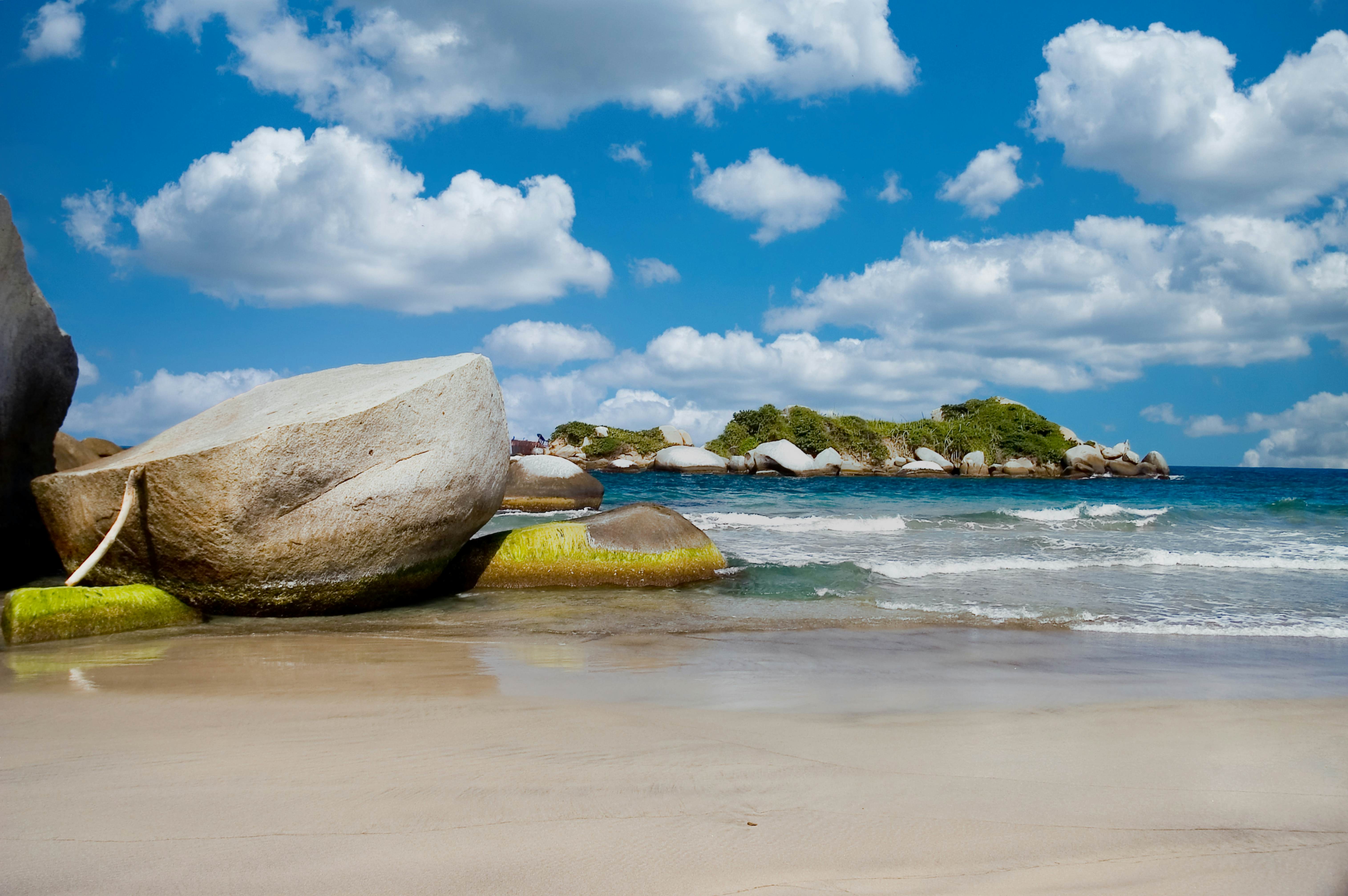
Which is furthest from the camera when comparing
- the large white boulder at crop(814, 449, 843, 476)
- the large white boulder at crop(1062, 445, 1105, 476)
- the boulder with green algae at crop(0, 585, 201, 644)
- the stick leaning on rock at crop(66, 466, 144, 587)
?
the large white boulder at crop(1062, 445, 1105, 476)

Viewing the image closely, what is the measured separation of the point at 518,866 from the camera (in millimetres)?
2166

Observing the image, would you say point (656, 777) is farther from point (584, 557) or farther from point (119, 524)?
point (584, 557)

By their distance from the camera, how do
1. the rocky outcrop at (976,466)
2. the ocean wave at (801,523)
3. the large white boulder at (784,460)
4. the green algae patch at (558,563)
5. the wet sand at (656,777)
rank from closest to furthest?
the wet sand at (656,777), the green algae patch at (558,563), the ocean wave at (801,523), the large white boulder at (784,460), the rocky outcrop at (976,466)

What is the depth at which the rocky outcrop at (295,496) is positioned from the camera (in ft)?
20.6

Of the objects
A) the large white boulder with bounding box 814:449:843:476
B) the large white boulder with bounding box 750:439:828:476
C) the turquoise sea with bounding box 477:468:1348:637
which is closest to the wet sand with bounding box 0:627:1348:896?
the turquoise sea with bounding box 477:468:1348:637

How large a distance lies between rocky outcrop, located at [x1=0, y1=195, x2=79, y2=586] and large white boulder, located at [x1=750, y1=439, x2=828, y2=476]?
42665 millimetres

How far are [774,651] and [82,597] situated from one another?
A: 5024 millimetres

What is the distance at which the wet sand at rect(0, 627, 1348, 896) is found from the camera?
2199 millimetres

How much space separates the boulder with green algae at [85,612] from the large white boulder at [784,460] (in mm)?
43848

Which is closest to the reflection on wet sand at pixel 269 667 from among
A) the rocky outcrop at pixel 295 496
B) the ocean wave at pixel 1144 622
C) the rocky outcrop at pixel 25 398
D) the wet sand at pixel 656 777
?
the wet sand at pixel 656 777

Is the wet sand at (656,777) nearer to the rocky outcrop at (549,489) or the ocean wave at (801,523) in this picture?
the ocean wave at (801,523)

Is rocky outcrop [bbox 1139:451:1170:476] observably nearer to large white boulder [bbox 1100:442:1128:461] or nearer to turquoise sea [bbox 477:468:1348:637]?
large white boulder [bbox 1100:442:1128:461]

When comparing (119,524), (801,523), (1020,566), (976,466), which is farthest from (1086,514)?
(976,466)

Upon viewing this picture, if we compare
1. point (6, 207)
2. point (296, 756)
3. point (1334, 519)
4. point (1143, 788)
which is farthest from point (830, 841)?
point (1334, 519)
